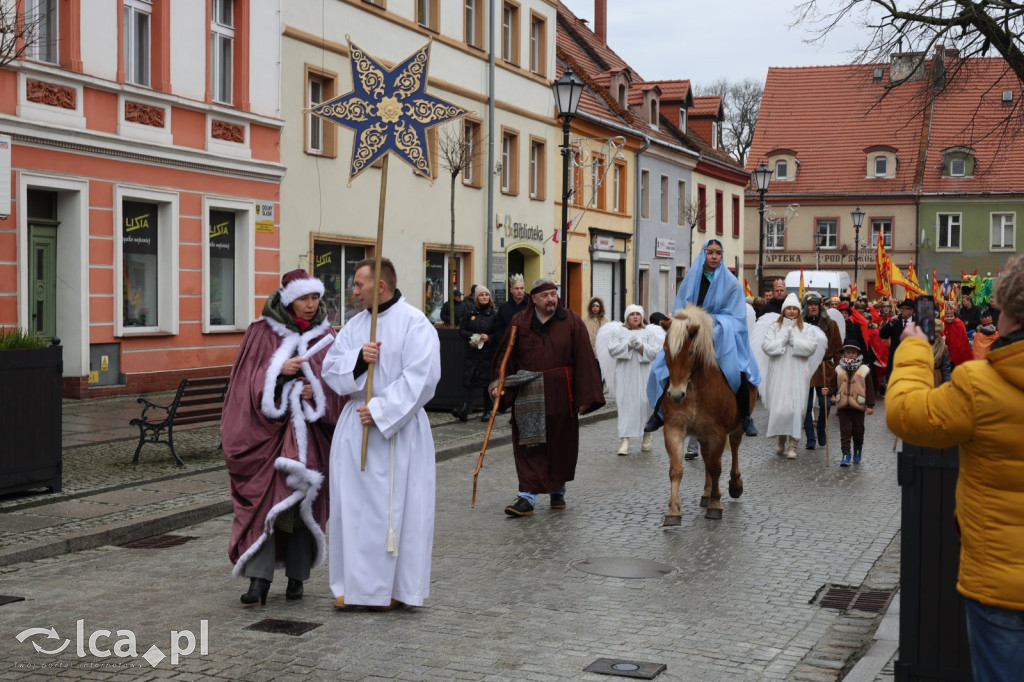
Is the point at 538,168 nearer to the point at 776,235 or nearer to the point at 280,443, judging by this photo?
the point at 280,443

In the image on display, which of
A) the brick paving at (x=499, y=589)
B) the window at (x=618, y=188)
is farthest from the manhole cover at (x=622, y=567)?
the window at (x=618, y=188)

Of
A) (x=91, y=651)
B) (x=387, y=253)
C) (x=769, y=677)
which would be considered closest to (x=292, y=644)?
(x=91, y=651)

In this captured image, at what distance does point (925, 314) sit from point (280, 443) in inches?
162

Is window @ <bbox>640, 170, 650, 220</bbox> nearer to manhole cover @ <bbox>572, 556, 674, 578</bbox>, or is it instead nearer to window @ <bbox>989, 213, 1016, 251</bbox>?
window @ <bbox>989, 213, 1016, 251</bbox>

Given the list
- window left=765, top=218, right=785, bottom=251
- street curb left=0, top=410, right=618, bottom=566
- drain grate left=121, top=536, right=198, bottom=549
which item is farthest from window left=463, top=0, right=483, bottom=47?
window left=765, top=218, right=785, bottom=251

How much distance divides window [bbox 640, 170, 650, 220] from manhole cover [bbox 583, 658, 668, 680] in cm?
3660

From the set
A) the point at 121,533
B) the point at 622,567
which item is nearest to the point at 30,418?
the point at 121,533

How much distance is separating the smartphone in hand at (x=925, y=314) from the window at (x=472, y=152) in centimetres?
2565

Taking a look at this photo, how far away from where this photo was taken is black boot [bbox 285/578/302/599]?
7492mm

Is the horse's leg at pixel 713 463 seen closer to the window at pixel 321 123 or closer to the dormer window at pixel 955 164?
the window at pixel 321 123

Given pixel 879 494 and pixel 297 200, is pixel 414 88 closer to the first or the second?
pixel 879 494

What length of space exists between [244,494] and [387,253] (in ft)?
62.4

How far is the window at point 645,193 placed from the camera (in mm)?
42250

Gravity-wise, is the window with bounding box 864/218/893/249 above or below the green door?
above
